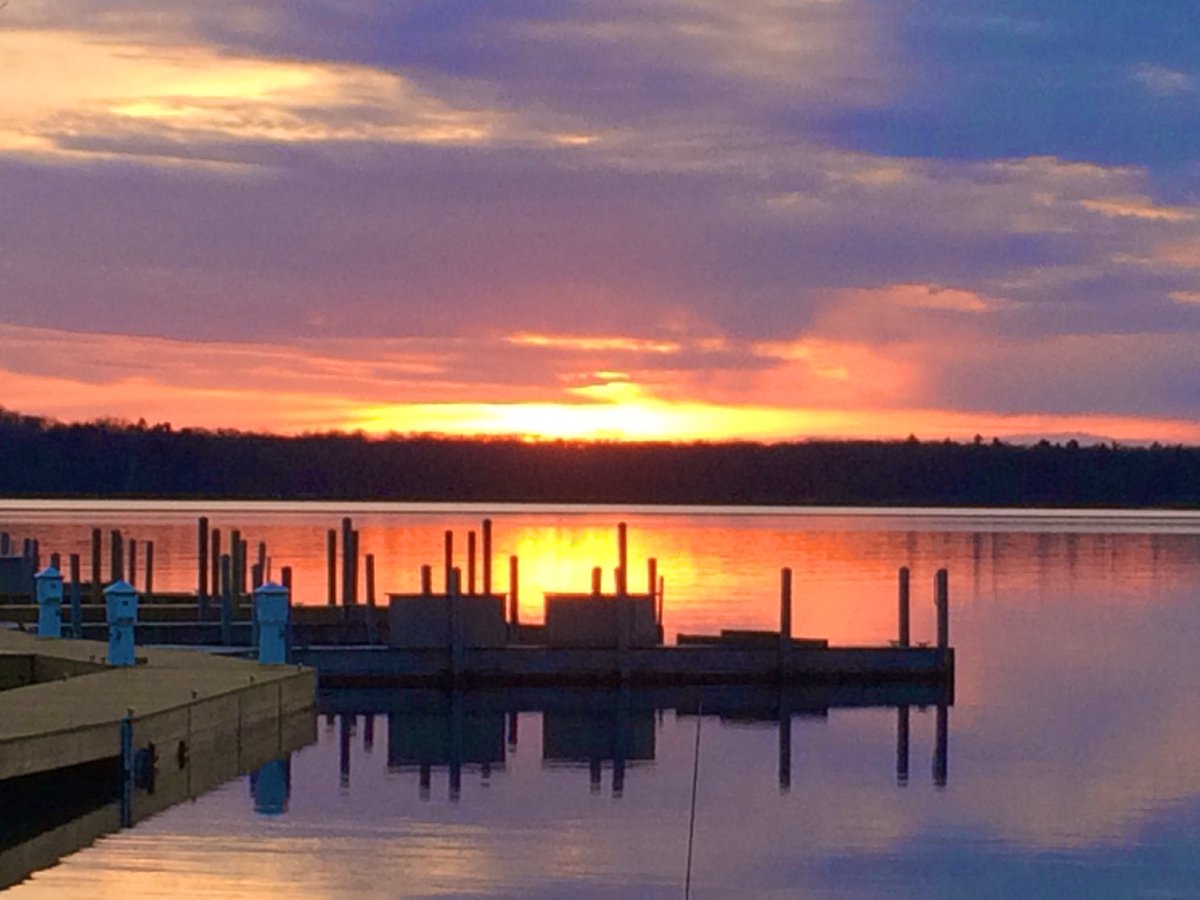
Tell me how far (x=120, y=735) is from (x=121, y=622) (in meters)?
6.49

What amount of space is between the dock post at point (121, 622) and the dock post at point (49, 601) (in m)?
4.98

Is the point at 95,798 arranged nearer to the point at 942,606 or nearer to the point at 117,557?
the point at 942,606

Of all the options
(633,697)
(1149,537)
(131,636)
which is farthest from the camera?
(1149,537)

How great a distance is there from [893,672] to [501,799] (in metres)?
12.4

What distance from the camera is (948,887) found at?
21.6 meters

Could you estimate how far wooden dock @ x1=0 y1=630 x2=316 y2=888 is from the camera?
21.6 m

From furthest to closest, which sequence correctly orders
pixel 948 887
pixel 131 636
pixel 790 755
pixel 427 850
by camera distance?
pixel 790 755
pixel 131 636
pixel 427 850
pixel 948 887

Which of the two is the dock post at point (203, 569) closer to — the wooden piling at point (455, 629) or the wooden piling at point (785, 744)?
the wooden piling at point (455, 629)

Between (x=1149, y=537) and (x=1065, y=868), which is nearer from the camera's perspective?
(x=1065, y=868)

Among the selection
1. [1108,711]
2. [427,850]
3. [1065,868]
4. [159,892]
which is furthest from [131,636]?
[1108,711]

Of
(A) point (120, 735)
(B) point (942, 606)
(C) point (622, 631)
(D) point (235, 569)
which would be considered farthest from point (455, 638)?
(A) point (120, 735)

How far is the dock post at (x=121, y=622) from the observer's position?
2909 centimetres

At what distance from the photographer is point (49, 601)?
34.2 metres

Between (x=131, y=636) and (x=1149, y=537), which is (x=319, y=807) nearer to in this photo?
(x=131, y=636)
